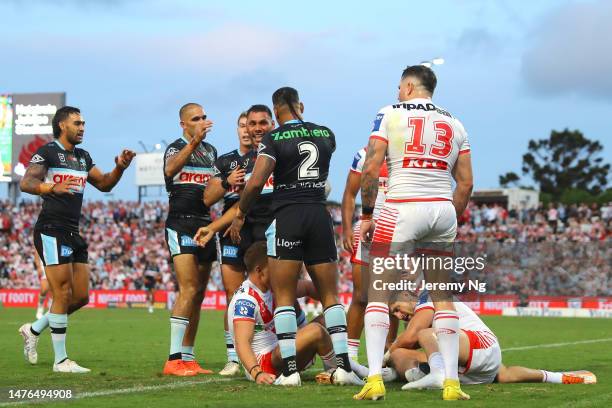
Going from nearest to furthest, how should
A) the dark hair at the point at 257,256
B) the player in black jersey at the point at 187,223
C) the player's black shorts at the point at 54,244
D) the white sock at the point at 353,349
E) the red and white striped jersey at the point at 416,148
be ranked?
the red and white striped jersey at the point at 416,148 → the dark hair at the point at 257,256 → the white sock at the point at 353,349 → the player in black jersey at the point at 187,223 → the player's black shorts at the point at 54,244

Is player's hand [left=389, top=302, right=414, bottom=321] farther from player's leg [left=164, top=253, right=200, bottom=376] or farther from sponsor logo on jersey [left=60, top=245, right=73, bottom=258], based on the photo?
sponsor logo on jersey [left=60, top=245, right=73, bottom=258]

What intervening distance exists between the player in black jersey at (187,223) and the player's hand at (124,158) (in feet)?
1.55

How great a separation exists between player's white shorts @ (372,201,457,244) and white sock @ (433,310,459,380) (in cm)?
66

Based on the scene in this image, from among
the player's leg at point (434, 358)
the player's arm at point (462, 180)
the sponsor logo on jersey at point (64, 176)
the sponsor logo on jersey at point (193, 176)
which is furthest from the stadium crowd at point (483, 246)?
the player's arm at point (462, 180)

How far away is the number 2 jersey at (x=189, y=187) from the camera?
1089 centimetres

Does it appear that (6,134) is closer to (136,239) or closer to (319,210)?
(136,239)

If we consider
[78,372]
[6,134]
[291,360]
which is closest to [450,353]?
[291,360]

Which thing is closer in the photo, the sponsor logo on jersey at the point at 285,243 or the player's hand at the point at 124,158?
the sponsor logo on jersey at the point at 285,243

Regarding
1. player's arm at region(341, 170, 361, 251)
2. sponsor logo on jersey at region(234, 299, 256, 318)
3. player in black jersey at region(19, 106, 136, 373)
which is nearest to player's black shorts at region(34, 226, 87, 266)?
player in black jersey at region(19, 106, 136, 373)

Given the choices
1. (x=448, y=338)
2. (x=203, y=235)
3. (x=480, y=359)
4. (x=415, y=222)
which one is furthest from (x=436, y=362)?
(x=203, y=235)

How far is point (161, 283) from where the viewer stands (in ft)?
143

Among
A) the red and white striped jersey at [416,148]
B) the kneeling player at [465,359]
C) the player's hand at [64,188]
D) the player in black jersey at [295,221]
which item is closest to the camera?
the red and white striped jersey at [416,148]

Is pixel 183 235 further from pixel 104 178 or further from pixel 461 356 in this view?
pixel 461 356

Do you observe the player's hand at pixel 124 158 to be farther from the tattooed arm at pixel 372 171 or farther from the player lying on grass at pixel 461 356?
the tattooed arm at pixel 372 171
